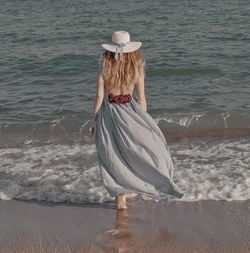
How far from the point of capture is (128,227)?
556 cm

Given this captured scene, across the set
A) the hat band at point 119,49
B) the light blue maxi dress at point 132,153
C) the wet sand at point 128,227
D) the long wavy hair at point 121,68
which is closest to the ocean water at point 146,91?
the wet sand at point 128,227

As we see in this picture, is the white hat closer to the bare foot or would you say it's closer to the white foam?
the bare foot

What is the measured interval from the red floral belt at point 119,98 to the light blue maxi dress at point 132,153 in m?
0.03

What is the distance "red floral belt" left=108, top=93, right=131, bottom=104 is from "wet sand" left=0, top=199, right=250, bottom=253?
108cm

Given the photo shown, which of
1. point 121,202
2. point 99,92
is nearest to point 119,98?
point 99,92

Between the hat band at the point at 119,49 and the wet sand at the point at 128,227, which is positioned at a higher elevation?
the hat band at the point at 119,49

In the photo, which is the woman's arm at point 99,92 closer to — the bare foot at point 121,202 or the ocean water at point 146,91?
the bare foot at point 121,202

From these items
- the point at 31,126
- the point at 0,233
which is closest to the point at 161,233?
the point at 0,233

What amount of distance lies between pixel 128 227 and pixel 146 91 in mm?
6187

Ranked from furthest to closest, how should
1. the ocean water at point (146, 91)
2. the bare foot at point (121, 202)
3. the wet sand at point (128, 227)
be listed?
the ocean water at point (146, 91) < the bare foot at point (121, 202) < the wet sand at point (128, 227)

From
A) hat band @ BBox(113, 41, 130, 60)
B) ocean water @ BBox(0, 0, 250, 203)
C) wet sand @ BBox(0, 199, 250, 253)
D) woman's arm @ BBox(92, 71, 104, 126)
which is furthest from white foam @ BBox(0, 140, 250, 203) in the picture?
hat band @ BBox(113, 41, 130, 60)

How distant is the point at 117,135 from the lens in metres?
5.68

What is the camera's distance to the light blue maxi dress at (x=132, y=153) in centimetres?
564

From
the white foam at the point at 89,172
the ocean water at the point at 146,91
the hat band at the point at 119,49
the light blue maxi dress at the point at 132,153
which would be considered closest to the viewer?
the hat band at the point at 119,49
